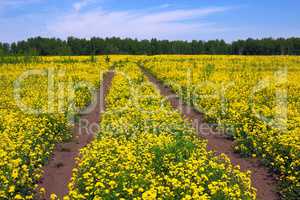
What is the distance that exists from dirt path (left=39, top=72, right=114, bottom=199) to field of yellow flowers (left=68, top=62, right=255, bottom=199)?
1.77 ft

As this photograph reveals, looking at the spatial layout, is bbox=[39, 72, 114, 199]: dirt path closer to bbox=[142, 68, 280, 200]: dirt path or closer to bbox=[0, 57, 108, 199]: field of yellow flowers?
bbox=[0, 57, 108, 199]: field of yellow flowers

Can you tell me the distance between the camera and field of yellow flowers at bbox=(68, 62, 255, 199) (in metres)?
7.11

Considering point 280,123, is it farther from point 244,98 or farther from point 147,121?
point 244,98

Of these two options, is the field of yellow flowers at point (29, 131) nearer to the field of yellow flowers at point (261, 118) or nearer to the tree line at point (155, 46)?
the field of yellow flowers at point (261, 118)

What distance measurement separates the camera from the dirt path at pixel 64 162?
9.04m

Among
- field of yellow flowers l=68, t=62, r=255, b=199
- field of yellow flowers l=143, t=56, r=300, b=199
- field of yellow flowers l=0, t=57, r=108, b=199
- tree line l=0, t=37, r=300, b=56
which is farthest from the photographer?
tree line l=0, t=37, r=300, b=56

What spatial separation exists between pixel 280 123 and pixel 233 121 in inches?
70.8

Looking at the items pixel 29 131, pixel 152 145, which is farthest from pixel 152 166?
pixel 29 131

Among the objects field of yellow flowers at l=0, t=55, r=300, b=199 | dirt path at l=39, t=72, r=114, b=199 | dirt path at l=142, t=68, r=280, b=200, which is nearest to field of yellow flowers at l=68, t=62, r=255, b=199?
field of yellow flowers at l=0, t=55, r=300, b=199

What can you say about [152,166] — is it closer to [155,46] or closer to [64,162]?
[64,162]

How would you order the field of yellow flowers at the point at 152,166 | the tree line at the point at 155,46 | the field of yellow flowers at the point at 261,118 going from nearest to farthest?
the field of yellow flowers at the point at 152,166 < the field of yellow flowers at the point at 261,118 < the tree line at the point at 155,46

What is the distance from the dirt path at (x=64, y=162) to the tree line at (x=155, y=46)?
78.5m

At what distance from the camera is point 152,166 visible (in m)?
9.15

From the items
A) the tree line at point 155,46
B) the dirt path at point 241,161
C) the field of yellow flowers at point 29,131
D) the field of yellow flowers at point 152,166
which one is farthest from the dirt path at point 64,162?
the tree line at point 155,46
